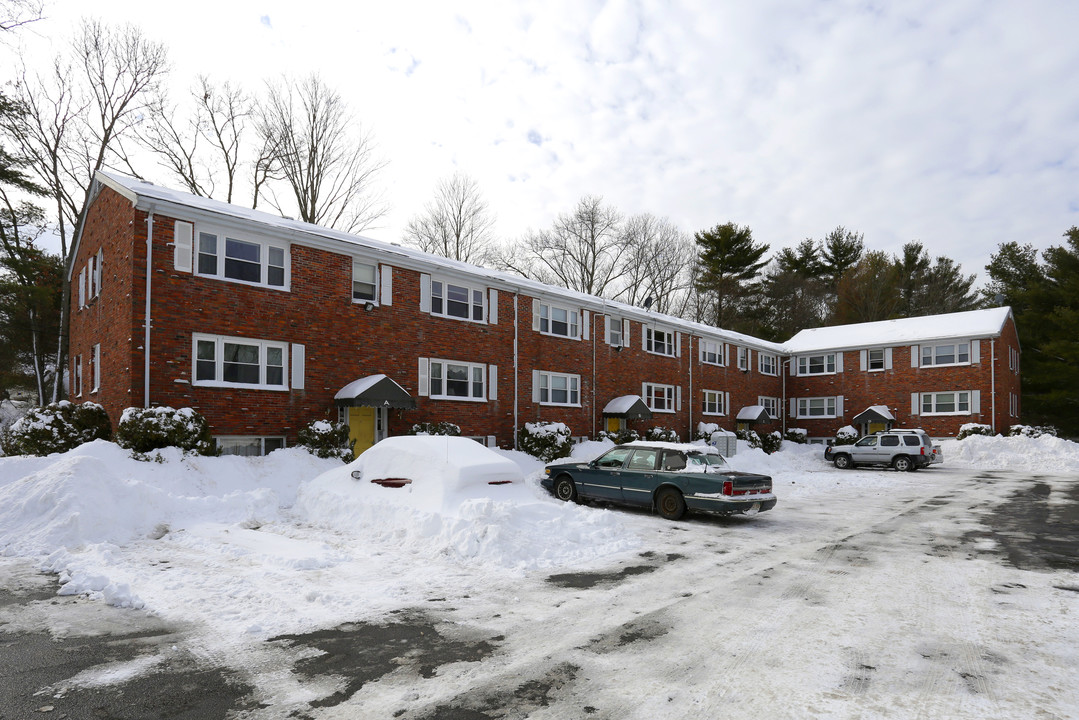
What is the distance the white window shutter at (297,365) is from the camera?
17.3 meters

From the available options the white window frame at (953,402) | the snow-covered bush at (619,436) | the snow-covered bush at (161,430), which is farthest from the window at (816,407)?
the snow-covered bush at (161,430)

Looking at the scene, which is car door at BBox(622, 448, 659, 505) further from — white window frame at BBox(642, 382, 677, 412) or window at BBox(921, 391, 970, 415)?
window at BBox(921, 391, 970, 415)

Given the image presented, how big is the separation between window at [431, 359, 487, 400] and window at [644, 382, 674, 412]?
10.2m

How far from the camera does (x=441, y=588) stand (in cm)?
732

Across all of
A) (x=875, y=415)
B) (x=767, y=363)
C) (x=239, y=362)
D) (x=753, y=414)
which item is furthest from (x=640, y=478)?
(x=767, y=363)

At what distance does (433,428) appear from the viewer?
19.5 m

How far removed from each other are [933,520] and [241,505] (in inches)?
536

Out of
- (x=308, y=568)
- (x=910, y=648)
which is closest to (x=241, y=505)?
(x=308, y=568)

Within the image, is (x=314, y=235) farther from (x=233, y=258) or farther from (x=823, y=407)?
(x=823, y=407)

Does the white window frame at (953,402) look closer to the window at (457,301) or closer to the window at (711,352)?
the window at (711,352)

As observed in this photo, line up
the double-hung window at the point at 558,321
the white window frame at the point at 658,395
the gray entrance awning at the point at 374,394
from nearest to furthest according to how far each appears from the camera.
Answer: the gray entrance awning at the point at 374,394 → the double-hung window at the point at 558,321 → the white window frame at the point at 658,395

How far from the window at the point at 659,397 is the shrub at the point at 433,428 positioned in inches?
484

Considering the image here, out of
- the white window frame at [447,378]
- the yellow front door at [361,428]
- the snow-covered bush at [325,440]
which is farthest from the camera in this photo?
the white window frame at [447,378]

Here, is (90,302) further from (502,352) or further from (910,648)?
(910,648)
